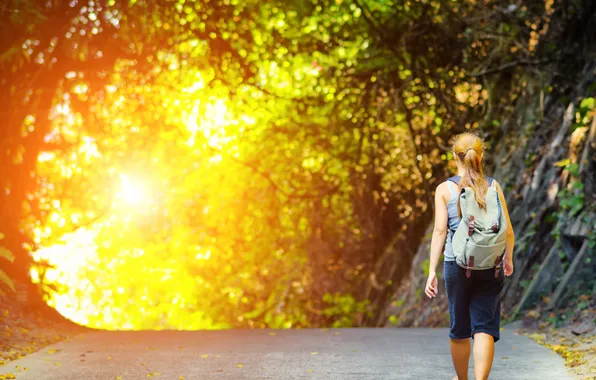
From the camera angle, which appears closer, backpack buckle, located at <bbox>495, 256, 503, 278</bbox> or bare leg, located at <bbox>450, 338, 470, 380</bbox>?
backpack buckle, located at <bbox>495, 256, 503, 278</bbox>

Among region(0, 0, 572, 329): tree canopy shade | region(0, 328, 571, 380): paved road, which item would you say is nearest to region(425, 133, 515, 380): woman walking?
region(0, 328, 571, 380): paved road

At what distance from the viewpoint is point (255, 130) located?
18891 millimetres

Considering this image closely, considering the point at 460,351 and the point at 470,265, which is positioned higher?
the point at 470,265

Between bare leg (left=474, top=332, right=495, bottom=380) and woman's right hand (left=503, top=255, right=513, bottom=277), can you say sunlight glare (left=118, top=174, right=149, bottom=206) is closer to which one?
woman's right hand (left=503, top=255, right=513, bottom=277)

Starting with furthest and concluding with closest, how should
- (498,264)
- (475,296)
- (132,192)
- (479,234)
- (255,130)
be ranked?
(132,192) → (255,130) → (475,296) → (498,264) → (479,234)

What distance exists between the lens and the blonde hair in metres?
6.09

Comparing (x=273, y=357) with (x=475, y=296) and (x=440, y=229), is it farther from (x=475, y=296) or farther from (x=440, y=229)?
(x=440, y=229)

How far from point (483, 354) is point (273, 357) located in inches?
121

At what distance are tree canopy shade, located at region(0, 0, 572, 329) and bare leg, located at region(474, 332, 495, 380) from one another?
724cm

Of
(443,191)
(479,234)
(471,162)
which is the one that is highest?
(471,162)

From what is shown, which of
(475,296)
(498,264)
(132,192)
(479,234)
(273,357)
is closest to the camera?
(479,234)

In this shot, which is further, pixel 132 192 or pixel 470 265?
pixel 132 192

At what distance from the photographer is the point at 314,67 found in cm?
1753

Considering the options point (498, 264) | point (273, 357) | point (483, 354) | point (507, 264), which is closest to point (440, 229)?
point (498, 264)
